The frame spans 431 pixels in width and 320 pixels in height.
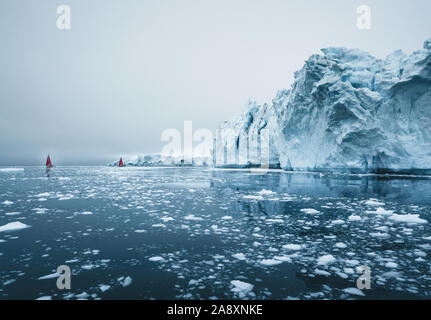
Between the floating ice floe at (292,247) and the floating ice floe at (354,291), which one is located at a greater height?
the floating ice floe at (354,291)

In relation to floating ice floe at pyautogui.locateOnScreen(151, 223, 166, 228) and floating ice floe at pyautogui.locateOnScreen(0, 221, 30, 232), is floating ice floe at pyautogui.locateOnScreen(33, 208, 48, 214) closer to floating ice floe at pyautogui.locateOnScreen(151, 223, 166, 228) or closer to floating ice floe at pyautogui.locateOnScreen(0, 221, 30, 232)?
floating ice floe at pyautogui.locateOnScreen(0, 221, 30, 232)

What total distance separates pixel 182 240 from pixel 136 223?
1536mm

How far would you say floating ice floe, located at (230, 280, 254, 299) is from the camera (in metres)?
2.20

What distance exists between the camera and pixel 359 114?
64.8 feet

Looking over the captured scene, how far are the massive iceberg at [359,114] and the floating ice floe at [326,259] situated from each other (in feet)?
65.6

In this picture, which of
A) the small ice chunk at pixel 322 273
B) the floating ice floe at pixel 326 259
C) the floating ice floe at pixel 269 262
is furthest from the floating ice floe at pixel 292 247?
the small ice chunk at pixel 322 273

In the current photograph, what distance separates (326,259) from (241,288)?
134 cm

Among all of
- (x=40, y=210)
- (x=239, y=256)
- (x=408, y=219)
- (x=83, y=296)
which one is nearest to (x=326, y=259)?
(x=239, y=256)

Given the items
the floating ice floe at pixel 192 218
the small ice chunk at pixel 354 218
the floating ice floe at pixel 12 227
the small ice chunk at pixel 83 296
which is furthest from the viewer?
the floating ice floe at pixel 192 218

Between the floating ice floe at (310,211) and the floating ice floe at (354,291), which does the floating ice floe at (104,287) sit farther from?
the floating ice floe at (310,211)

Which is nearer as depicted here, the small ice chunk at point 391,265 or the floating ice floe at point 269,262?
Answer: the small ice chunk at point 391,265

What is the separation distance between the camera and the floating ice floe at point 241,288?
220cm

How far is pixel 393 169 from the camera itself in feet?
66.0
